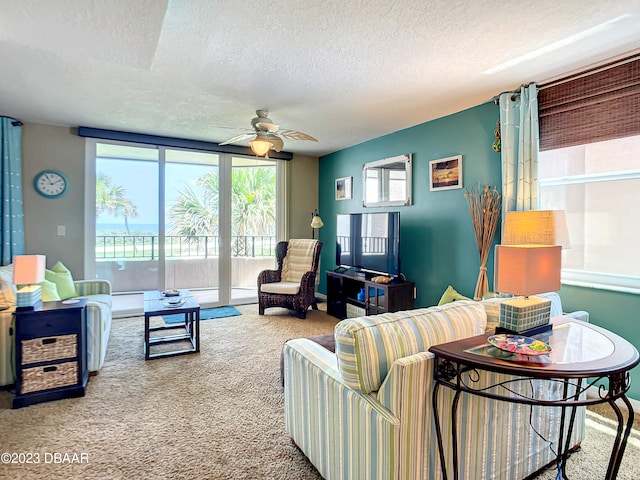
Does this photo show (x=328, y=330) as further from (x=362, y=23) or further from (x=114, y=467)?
(x=362, y=23)

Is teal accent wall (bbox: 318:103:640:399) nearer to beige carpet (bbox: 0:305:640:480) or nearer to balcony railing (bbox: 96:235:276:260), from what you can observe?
beige carpet (bbox: 0:305:640:480)

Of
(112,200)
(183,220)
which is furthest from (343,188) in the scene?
(112,200)

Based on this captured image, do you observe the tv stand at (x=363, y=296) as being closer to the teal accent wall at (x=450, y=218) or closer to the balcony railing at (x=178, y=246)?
the teal accent wall at (x=450, y=218)

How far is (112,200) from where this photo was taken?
457 cm

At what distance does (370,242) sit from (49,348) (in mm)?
3190

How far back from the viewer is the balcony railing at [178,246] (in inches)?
183

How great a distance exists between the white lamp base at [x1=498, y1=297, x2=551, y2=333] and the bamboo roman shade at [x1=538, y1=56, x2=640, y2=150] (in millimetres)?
1642

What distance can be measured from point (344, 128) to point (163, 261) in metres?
3.09

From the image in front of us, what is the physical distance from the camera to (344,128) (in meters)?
4.18

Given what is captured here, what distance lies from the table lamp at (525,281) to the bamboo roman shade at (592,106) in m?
1.46

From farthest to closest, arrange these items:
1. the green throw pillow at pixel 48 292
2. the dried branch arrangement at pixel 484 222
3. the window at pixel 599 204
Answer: the dried branch arrangement at pixel 484 222 → the green throw pillow at pixel 48 292 → the window at pixel 599 204

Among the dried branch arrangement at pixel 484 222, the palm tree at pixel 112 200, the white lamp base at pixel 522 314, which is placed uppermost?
the palm tree at pixel 112 200

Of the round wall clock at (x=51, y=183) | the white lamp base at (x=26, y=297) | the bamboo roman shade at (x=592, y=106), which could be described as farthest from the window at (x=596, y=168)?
the round wall clock at (x=51, y=183)

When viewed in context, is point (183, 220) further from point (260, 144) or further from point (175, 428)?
point (175, 428)
